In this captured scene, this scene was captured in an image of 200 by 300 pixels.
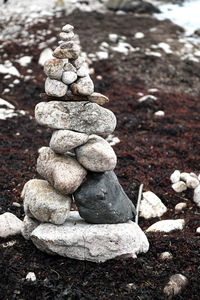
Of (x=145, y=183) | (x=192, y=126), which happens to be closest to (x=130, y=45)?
(x=192, y=126)

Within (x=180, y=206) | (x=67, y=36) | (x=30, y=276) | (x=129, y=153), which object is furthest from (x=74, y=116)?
(x=129, y=153)

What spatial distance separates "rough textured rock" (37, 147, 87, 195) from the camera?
195 inches

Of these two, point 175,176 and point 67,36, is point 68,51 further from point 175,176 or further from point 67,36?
point 175,176

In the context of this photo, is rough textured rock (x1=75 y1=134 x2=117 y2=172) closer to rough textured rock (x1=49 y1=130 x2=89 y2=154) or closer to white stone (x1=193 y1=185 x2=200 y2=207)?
rough textured rock (x1=49 y1=130 x2=89 y2=154)

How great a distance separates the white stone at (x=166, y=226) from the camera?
243 inches

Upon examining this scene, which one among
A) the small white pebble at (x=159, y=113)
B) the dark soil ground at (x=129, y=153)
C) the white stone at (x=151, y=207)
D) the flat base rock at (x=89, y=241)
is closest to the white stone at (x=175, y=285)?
the dark soil ground at (x=129, y=153)

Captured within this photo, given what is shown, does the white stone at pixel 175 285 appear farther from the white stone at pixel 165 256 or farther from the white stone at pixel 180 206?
the white stone at pixel 180 206

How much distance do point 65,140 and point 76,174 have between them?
49 centimetres

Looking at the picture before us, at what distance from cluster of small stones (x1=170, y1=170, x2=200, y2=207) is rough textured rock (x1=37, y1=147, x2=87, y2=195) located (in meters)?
3.11

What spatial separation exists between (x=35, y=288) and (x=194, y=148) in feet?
20.3

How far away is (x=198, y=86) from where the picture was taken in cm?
1360

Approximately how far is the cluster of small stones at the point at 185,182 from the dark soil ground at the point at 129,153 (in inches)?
5.1

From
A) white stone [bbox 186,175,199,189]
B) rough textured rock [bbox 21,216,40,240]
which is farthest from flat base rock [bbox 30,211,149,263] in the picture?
white stone [bbox 186,175,199,189]

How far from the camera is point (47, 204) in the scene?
5.12 meters
